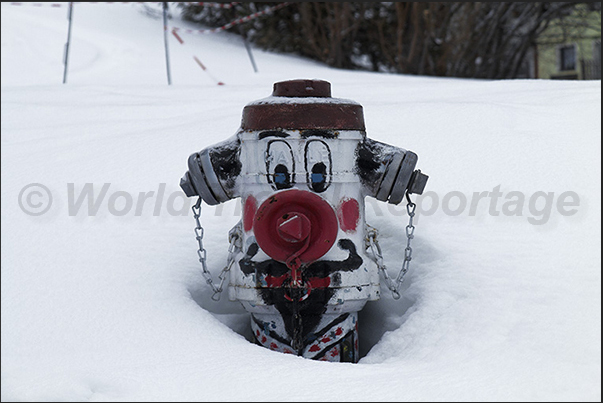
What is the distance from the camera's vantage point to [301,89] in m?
2.20

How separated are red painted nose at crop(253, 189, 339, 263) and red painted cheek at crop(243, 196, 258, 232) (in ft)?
0.23

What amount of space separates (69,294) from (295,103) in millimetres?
949

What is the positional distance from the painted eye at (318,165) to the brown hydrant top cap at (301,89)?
18 centimetres

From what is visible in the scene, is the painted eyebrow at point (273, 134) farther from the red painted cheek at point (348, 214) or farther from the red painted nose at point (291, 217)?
the red painted cheek at point (348, 214)

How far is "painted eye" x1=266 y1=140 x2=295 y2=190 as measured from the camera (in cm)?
214

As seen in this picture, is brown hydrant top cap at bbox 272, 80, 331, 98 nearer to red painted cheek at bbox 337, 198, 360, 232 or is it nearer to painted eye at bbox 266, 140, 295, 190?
painted eye at bbox 266, 140, 295, 190

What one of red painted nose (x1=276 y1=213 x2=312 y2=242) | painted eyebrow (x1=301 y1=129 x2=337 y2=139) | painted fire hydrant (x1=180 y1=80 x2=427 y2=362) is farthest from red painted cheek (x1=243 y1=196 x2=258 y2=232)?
painted eyebrow (x1=301 y1=129 x2=337 y2=139)

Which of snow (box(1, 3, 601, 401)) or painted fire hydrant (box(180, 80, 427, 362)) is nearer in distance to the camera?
snow (box(1, 3, 601, 401))

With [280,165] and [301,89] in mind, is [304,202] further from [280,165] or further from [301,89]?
[301,89]

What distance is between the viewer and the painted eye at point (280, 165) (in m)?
2.14

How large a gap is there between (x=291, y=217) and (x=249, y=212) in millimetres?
189

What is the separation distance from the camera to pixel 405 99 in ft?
13.0

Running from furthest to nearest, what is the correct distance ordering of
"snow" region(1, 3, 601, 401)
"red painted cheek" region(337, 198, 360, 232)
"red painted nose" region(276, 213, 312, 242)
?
"red painted cheek" region(337, 198, 360, 232) → "red painted nose" region(276, 213, 312, 242) → "snow" region(1, 3, 601, 401)

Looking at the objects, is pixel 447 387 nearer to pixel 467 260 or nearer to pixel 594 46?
pixel 467 260
